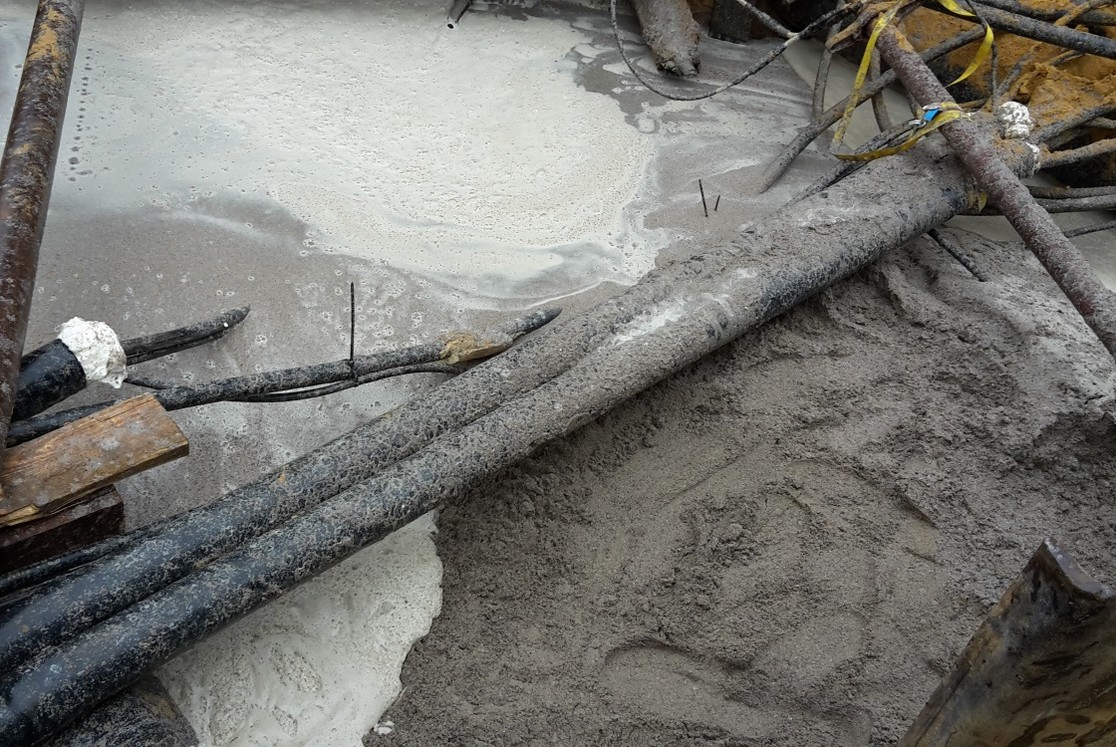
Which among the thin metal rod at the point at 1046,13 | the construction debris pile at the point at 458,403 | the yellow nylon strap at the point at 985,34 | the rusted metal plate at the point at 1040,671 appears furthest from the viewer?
the thin metal rod at the point at 1046,13

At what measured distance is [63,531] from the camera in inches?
80.3

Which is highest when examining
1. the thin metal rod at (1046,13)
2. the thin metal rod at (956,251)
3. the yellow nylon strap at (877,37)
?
the thin metal rod at (1046,13)

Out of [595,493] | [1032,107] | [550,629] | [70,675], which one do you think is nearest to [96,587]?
[70,675]

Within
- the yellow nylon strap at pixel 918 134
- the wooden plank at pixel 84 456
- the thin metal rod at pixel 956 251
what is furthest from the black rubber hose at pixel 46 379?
the thin metal rod at pixel 956 251

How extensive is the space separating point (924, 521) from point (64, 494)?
216 centimetres

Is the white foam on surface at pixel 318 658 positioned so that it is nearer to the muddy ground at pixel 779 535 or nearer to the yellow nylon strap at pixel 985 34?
the muddy ground at pixel 779 535

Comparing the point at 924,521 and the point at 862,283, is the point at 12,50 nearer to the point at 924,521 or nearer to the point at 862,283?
the point at 862,283

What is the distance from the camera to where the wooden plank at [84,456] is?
1.96 m

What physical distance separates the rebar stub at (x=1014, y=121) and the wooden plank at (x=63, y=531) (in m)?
3.21

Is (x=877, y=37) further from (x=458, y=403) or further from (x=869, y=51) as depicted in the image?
(x=458, y=403)

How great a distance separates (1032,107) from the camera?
3.72 m

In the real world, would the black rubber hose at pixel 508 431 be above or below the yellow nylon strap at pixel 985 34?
below

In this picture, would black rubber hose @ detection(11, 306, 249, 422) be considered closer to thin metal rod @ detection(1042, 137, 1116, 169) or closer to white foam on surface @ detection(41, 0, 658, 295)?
white foam on surface @ detection(41, 0, 658, 295)

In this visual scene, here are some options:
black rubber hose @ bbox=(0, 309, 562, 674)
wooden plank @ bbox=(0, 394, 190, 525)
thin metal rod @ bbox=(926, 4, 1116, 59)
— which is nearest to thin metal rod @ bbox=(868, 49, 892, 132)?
thin metal rod @ bbox=(926, 4, 1116, 59)
